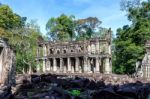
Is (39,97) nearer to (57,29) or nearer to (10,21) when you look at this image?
(10,21)

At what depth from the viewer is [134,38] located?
42375 millimetres

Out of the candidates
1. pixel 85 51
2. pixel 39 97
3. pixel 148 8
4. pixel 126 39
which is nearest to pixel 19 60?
pixel 85 51

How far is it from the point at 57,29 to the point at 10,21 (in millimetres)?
17301

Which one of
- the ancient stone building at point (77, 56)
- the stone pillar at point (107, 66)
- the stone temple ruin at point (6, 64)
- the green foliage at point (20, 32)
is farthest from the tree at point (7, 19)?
the stone temple ruin at point (6, 64)

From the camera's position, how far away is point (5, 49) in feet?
48.0

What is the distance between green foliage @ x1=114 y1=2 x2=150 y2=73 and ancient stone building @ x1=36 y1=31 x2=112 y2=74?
22.2 feet

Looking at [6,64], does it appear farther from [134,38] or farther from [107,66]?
[107,66]

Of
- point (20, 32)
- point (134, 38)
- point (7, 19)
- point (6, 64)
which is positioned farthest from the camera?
point (7, 19)

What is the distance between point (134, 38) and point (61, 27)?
24.0 m

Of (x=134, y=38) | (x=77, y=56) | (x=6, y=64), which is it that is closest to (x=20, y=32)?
(x=77, y=56)

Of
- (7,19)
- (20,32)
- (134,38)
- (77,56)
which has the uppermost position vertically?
(7,19)

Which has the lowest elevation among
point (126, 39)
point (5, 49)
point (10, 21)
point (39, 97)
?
point (39, 97)

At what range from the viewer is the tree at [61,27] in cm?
6400

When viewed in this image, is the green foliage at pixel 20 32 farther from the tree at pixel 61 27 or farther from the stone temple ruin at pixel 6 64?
the stone temple ruin at pixel 6 64
